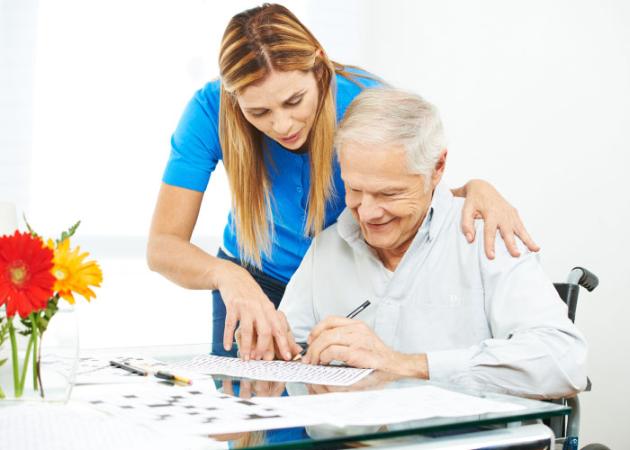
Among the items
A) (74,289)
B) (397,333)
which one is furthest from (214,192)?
(74,289)

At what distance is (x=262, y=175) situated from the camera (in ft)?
6.68

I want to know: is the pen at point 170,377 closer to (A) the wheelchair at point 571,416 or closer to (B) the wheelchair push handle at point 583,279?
(A) the wheelchair at point 571,416

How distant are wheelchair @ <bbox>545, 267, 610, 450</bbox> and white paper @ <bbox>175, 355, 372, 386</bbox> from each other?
1.47 ft

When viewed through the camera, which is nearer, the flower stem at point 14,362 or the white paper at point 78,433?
the white paper at point 78,433

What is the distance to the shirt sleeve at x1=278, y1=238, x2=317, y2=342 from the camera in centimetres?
185

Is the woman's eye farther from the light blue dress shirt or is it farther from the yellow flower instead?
the yellow flower

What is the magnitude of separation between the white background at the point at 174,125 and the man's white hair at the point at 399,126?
1792 mm

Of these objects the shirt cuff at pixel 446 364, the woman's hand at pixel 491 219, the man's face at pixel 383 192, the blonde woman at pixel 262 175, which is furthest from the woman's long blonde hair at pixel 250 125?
the shirt cuff at pixel 446 364

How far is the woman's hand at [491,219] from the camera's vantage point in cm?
162

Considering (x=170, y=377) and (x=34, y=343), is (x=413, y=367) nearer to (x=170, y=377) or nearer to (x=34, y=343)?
(x=170, y=377)

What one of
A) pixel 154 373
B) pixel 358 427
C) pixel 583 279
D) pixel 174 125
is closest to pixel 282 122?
pixel 154 373

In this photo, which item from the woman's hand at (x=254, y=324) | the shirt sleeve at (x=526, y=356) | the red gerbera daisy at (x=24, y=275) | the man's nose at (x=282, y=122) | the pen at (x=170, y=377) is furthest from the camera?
the man's nose at (x=282, y=122)

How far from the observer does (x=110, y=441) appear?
2.79 ft

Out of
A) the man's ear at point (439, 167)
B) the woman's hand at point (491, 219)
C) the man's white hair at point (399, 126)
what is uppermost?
the man's white hair at point (399, 126)
